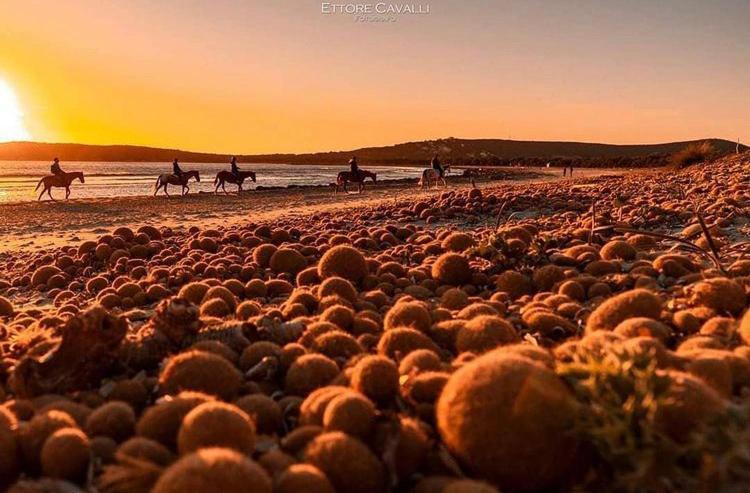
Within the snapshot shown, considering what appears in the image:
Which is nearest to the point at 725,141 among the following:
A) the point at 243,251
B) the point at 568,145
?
the point at 568,145

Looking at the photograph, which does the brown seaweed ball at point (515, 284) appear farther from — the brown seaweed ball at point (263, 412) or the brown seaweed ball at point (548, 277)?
the brown seaweed ball at point (263, 412)

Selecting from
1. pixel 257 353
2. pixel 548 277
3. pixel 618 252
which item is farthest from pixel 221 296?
pixel 618 252

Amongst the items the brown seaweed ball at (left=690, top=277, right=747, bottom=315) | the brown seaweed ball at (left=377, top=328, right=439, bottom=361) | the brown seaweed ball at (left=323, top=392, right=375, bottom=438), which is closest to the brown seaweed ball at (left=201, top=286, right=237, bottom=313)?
the brown seaweed ball at (left=377, top=328, right=439, bottom=361)

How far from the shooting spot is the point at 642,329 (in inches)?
159

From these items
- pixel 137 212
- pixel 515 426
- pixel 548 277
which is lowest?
pixel 137 212

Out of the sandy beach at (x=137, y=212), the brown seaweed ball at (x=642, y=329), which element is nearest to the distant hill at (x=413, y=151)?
the sandy beach at (x=137, y=212)

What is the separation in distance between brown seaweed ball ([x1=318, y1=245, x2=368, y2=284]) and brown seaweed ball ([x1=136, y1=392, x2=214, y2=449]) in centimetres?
470

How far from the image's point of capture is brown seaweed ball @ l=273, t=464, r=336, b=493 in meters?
2.59

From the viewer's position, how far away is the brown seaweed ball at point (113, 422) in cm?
327

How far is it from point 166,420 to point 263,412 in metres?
0.62

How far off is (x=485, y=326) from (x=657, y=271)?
3.27 meters

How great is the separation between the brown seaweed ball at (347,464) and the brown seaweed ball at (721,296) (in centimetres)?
370

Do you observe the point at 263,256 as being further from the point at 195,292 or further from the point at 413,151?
the point at 413,151

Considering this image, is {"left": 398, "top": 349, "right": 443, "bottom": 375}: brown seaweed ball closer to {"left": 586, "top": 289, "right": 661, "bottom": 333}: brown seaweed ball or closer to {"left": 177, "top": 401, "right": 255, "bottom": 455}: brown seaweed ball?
{"left": 177, "top": 401, "right": 255, "bottom": 455}: brown seaweed ball
